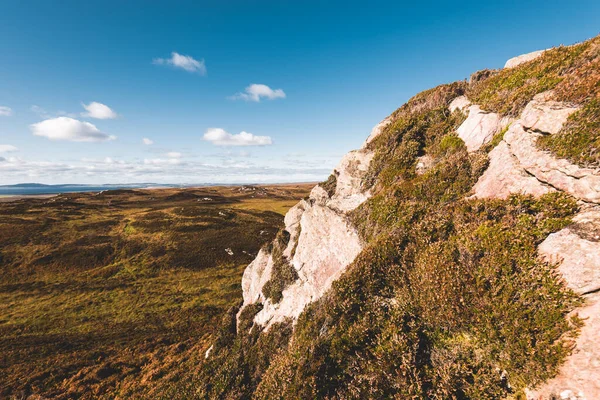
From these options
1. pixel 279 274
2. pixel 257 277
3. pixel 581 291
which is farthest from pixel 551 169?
pixel 257 277

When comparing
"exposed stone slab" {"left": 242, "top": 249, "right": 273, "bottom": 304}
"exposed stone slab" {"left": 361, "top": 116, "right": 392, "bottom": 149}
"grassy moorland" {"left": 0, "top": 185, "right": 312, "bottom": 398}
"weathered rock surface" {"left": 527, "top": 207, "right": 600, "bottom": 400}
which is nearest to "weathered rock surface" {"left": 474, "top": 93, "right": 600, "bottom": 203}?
"weathered rock surface" {"left": 527, "top": 207, "right": 600, "bottom": 400}

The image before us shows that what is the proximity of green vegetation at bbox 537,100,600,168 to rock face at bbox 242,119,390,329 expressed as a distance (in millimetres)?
9451

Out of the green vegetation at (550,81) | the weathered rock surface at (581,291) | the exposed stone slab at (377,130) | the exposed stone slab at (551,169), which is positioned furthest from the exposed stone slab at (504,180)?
the exposed stone slab at (377,130)

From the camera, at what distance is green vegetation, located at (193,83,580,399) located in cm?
712

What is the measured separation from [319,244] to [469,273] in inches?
387

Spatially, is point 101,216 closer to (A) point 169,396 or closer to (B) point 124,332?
(B) point 124,332

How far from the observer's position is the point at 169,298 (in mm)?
38625

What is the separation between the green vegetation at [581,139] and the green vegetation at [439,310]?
1541 millimetres

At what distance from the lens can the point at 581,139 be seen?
8.43 meters

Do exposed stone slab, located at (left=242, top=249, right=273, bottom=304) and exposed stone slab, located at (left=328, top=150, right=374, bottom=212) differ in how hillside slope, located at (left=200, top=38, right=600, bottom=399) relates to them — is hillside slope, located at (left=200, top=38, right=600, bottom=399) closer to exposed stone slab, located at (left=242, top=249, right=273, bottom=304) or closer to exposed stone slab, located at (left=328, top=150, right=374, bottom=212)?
exposed stone slab, located at (left=328, top=150, right=374, bottom=212)

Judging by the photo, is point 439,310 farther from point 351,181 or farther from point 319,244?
point 351,181

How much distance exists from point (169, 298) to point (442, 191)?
41829 mm

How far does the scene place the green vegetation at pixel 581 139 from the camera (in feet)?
26.4

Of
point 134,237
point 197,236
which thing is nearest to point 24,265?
point 134,237
